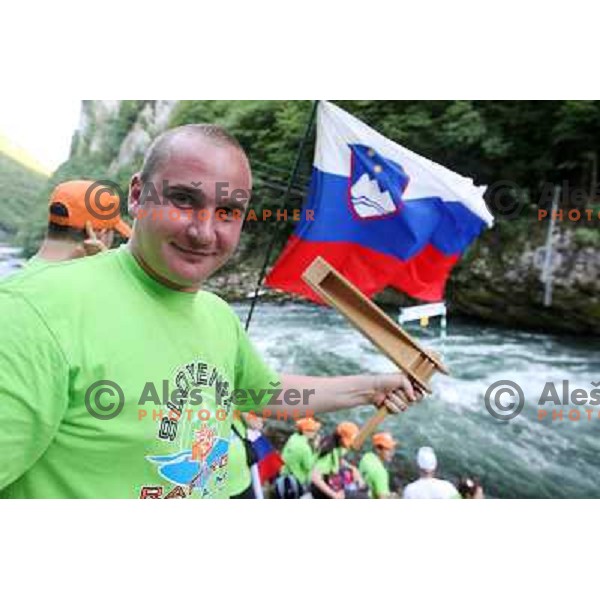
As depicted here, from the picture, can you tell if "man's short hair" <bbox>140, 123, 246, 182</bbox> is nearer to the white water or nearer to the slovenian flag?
the slovenian flag

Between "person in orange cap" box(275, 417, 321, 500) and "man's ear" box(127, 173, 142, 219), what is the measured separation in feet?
7.66

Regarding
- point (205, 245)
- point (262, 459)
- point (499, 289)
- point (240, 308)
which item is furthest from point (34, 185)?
point (499, 289)

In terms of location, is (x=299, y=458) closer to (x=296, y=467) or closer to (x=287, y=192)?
(x=296, y=467)

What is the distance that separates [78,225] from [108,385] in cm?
105

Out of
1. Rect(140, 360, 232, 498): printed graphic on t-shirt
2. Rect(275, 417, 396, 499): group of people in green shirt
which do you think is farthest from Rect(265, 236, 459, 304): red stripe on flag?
Rect(140, 360, 232, 498): printed graphic on t-shirt

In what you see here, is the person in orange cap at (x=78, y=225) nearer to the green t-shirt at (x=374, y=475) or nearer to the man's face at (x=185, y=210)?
the man's face at (x=185, y=210)

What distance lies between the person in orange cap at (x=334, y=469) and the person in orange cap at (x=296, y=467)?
0.15ft

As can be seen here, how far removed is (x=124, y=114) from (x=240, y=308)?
1113 mm

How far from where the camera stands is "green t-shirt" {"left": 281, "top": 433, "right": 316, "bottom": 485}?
Result: 3.14 m

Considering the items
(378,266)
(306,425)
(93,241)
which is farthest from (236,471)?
(306,425)

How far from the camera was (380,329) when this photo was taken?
121 cm

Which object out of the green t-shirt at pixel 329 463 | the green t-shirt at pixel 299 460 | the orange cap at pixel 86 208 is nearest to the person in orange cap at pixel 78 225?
the orange cap at pixel 86 208

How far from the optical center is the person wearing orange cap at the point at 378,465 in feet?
10.6

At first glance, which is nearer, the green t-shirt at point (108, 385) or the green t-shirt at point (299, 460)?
the green t-shirt at point (108, 385)
